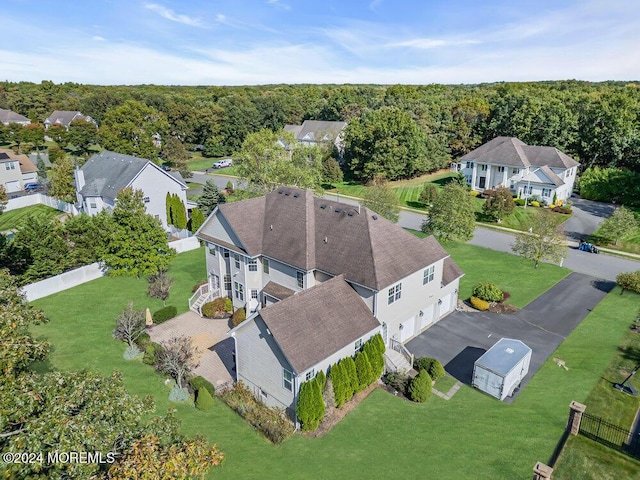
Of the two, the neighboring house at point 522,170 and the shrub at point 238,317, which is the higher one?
the neighboring house at point 522,170

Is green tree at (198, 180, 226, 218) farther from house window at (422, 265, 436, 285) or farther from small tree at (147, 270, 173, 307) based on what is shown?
house window at (422, 265, 436, 285)

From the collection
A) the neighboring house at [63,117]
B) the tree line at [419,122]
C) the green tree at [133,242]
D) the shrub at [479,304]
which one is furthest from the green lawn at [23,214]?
the neighboring house at [63,117]

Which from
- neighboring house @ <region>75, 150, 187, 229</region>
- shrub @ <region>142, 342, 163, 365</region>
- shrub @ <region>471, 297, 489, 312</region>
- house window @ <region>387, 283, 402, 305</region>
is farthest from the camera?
neighboring house @ <region>75, 150, 187, 229</region>

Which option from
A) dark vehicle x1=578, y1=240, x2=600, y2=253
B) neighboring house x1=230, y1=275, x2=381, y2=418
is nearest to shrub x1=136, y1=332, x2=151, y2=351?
neighboring house x1=230, y1=275, x2=381, y2=418

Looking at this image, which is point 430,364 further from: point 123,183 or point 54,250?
point 123,183

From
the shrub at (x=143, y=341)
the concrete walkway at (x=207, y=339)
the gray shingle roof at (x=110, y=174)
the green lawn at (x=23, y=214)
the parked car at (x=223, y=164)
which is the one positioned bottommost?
the concrete walkway at (x=207, y=339)

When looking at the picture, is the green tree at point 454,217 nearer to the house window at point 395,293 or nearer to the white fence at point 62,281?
the house window at point 395,293

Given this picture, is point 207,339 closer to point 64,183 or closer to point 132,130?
point 64,183

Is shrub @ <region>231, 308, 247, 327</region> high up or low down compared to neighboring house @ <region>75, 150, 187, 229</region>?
down
